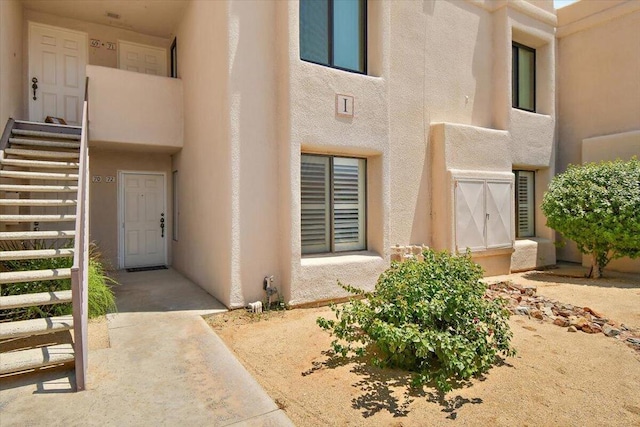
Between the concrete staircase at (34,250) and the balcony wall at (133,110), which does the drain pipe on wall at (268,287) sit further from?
the balcony wall at (133,110)

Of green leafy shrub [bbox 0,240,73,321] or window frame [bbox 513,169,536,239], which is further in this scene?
window frame [bbox 513,169,536,239]

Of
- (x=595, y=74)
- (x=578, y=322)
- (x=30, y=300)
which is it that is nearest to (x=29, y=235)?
(x=30, y=300)

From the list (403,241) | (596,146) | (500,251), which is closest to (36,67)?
(403,241)

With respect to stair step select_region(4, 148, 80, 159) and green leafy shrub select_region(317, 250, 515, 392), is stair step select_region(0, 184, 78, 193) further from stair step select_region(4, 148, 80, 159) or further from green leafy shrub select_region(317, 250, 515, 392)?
green leafy shrub select_region(317, 250, 515, 392)

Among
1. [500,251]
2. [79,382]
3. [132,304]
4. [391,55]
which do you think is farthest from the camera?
[500,251]

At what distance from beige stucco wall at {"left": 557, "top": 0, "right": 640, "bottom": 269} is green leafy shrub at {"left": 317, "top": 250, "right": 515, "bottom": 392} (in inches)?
310

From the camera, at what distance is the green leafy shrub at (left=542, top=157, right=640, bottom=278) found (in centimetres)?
754

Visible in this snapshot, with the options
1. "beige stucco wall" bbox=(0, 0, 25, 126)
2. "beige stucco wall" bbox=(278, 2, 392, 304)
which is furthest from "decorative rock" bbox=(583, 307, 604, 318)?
"beige stucco wall" bbox=(0, 0, 25, 126)

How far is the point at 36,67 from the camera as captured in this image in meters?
7.92

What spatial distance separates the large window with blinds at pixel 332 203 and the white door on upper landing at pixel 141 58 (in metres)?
5.66

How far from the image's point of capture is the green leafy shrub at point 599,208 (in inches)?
297

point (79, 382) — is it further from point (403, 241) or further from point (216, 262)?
point (403, 241)

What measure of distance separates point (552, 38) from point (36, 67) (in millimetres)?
12534

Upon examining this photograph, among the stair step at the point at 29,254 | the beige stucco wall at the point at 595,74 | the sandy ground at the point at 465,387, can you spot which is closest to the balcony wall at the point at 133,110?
the stair step at the point at 29,254
